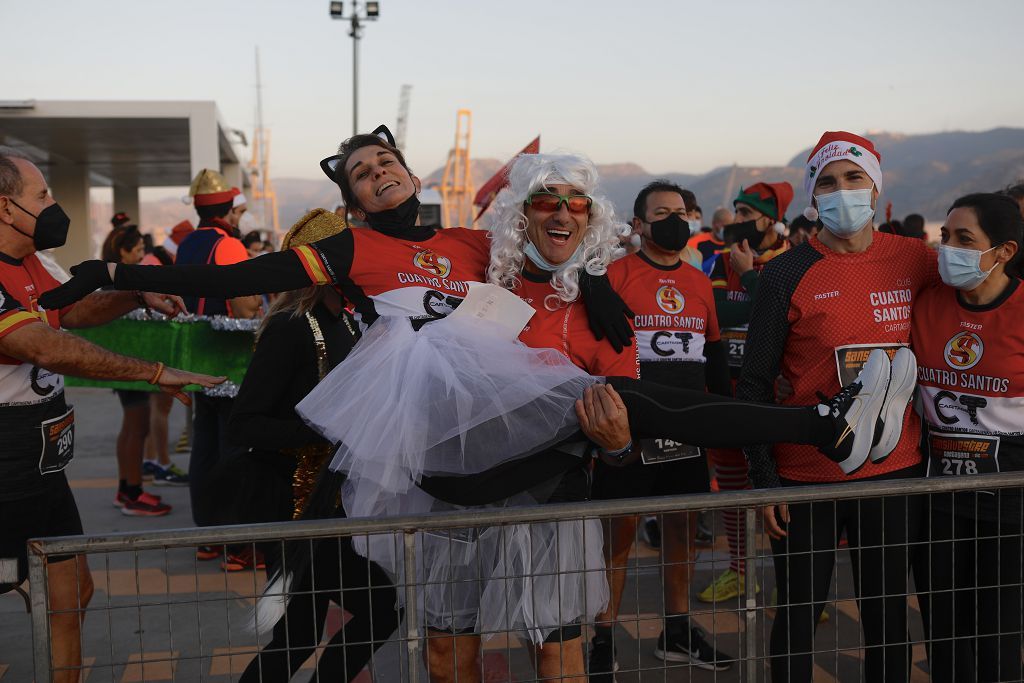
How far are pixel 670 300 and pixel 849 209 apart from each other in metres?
1.34

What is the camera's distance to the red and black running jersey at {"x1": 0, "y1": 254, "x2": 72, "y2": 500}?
2.85 meters

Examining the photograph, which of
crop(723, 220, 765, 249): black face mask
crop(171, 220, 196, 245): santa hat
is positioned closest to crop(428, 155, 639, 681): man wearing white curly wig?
crop(723, 220, 765, 249): black face mask

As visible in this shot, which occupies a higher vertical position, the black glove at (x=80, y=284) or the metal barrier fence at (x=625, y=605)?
the black glove at (x=80, y=284)

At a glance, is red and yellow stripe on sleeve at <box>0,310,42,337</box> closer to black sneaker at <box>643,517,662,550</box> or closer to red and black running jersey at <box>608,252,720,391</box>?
red and black running jersey at <box>608,252,720,391</box>

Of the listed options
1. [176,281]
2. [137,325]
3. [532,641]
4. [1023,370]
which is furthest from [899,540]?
[137,325]

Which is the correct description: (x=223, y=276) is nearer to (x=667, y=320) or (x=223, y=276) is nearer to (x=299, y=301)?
(x=299, y=301)

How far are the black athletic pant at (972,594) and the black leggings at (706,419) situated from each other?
67 cm

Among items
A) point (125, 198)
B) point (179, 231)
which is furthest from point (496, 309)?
point (125, 198)

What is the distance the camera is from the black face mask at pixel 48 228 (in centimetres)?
294

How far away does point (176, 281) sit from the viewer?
7.86ft

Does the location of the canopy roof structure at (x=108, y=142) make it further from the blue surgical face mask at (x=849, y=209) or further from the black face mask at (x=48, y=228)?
the blue surgical face mask at (x=849, y=209)

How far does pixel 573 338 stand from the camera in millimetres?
2658

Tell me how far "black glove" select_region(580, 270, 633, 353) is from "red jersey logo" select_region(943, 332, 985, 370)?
1.10m

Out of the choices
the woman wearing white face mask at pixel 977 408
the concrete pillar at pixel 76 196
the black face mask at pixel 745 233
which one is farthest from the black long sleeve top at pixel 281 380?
the concrete pillar at pixel 76 196
